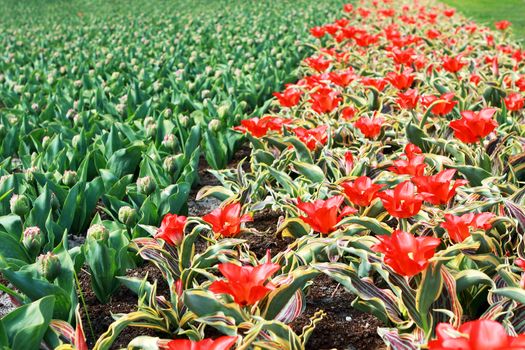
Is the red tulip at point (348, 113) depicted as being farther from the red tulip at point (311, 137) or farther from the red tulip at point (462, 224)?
the red tulip at point (462, 224)

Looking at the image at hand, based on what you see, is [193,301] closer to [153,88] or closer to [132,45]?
[153,88]

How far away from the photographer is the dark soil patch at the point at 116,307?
2.03m

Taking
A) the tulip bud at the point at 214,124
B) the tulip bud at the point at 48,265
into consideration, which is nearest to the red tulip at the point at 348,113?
the tulip bud at the point at 214,124

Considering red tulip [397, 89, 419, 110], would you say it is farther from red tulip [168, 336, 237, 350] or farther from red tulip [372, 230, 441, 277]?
red tulip [168, 336, 237, 350]

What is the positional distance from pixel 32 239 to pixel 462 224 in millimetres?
1510

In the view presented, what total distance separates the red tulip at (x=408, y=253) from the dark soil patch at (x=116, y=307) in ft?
2.79

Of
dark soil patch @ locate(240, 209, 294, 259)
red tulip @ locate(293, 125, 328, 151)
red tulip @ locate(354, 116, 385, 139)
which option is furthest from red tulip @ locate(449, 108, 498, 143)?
dark soil patch @ locate(240, 209, 294, 259)

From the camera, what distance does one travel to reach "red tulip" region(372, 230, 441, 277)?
1.54 metres

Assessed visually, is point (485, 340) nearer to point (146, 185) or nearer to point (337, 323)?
point (337, 323)

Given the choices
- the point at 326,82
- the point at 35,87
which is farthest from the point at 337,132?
the point at 35,87

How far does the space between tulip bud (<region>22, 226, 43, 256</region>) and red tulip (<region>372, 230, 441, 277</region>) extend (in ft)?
4.34

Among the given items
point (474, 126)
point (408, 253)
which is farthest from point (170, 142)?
point (408, 253)

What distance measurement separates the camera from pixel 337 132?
11.4ft

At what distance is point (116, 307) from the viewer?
7.27ft
